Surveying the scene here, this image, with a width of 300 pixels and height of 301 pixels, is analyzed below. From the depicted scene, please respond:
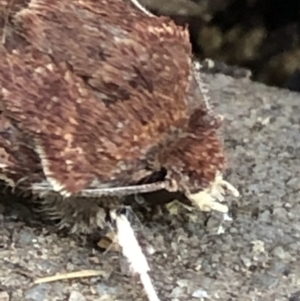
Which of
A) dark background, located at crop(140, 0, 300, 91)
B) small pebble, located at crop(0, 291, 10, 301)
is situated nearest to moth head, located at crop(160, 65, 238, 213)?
small pebble, located at crop(0, 291, 10, 301)

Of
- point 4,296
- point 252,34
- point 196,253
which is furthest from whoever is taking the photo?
point 252,34

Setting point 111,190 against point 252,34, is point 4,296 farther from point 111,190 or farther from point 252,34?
point 252,34

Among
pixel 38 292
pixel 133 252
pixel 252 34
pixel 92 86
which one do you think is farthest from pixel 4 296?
pixel 252 34

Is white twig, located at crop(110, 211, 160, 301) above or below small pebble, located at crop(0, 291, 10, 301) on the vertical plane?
above

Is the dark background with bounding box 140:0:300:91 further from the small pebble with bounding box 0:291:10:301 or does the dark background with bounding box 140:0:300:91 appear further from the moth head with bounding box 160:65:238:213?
the small pebble with bounding box 0:291:10:301

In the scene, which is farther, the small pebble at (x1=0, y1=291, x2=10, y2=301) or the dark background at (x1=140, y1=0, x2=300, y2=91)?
the dark background at (x1=140, y1=0, x2=300, y2=91)

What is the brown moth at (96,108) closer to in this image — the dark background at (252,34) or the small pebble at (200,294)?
the small pebble at (200,294)

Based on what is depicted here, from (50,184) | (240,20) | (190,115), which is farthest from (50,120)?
(240,20)

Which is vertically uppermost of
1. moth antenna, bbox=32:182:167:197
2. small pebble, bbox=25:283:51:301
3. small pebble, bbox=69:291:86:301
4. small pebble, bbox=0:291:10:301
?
moth antenna, bbox=32:182:167:197
